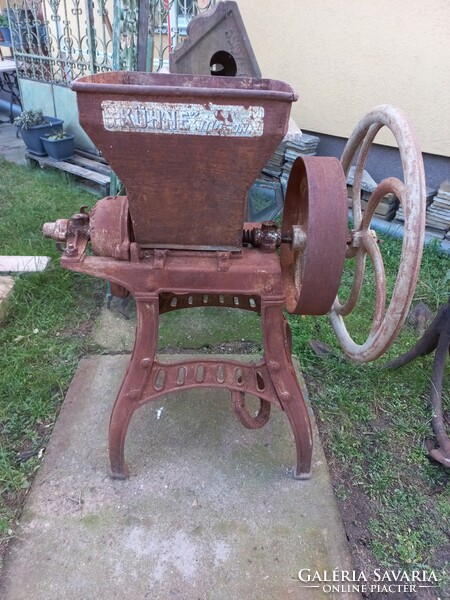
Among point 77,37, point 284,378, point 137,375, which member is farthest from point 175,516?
point 77,37

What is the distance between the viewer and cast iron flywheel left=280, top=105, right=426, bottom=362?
1.23m

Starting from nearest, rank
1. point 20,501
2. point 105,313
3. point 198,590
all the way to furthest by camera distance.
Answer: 1. point 198,590
2. point 20,501
3. point 105,313

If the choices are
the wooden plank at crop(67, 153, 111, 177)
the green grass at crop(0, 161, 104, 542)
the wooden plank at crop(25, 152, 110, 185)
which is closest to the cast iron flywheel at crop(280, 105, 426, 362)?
the green grass at crop(0, 161, 104, 542)

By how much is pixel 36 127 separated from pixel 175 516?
168 inches

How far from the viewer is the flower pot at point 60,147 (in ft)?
15.4

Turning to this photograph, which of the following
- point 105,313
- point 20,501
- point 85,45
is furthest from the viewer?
point 85,45

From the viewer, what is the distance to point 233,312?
9.87ft

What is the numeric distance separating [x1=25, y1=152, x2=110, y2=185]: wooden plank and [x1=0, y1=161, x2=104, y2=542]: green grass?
1.23ft

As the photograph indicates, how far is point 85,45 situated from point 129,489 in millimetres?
4806

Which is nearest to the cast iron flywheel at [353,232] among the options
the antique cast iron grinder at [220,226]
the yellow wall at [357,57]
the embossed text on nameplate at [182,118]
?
the antique cast iron grinder at [220,226]

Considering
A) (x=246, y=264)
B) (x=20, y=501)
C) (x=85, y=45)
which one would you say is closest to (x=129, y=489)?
(x=20, y=501)

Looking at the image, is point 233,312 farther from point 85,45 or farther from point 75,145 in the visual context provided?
point 85,45

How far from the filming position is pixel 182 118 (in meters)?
1.30

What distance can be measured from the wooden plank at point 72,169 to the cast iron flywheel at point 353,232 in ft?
9.56
